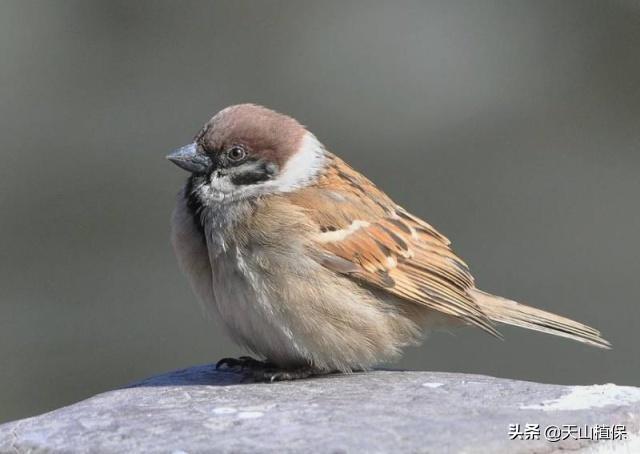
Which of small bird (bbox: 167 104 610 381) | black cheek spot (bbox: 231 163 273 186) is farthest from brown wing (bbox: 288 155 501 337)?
black cheek spot (bbox: 231 163 273 186)

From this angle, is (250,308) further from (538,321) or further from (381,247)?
(538,321)

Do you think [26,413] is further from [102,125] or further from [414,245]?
[414,245]

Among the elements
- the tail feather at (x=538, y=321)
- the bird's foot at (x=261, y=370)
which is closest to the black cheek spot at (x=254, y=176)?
the bird's foot at (x=261, y=370)

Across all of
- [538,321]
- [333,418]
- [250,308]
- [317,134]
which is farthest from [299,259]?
[317,134]

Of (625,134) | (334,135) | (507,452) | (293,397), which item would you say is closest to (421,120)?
(334,135)

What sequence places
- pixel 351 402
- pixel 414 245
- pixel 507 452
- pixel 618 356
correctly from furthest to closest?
pixel 618 356 → pixel 414 245 → pixel 351 402 → pixel 507 452

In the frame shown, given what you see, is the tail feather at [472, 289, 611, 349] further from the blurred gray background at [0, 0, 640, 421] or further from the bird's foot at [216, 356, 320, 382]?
the blurred gray background at [0, 0, 640, 421]

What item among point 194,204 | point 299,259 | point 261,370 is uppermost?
point 194,204
